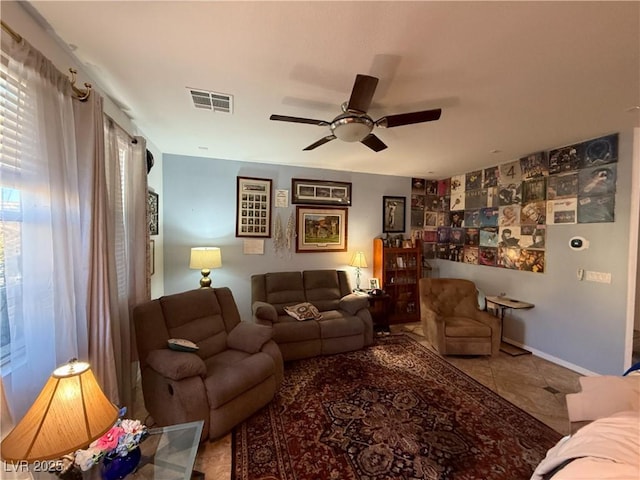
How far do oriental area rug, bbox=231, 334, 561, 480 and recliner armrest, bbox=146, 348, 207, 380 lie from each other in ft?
2.02

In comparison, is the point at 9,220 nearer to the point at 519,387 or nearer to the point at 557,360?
the point at 519,387

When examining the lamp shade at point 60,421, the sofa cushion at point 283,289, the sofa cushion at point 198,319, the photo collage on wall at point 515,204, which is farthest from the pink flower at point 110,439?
the photo collage on wall at point 515,204

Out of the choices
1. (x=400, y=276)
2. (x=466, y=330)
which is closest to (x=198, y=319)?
(x=466, y=330)

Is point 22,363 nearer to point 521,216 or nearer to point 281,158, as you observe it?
point 281,158

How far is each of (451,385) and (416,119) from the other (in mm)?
2533

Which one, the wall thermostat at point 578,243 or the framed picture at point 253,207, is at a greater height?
the framed picture at point 253,207

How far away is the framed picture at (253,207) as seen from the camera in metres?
4.04

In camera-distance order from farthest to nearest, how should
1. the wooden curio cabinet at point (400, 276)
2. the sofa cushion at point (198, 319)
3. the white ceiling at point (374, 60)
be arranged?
the wooden curio cabinet at point (400, 276) → the sofa cushion at point (198, 319) → the white ceiling at point (374, 60)

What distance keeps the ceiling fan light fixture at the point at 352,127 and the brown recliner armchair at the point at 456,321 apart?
252 centimetres

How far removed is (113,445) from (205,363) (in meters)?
1.08

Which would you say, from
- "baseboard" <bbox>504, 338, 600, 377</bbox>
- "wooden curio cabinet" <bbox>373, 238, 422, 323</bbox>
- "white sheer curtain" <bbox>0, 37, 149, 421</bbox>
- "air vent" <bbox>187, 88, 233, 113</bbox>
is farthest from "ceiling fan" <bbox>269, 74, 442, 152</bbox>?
"baseboard" <bbox>504, 338, 600, 377</bbox>

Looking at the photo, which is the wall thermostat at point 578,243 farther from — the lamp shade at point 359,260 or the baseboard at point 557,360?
the lamp shade at point 359,260

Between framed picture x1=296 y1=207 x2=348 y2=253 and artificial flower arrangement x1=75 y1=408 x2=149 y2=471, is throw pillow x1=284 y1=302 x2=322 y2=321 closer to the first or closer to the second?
framed picture x1=296 y1=207 x2=348 y2=253

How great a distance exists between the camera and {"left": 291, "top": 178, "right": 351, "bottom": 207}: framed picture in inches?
169
